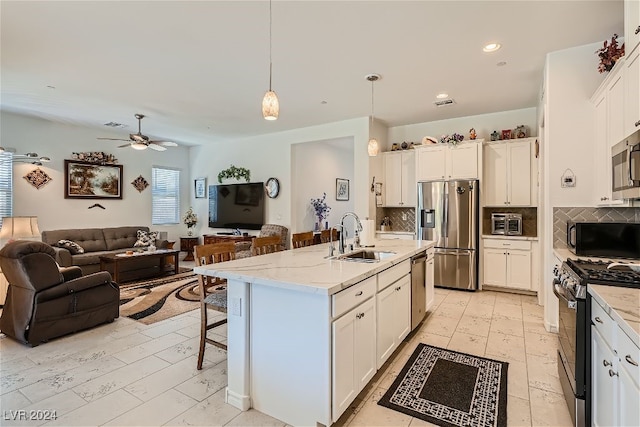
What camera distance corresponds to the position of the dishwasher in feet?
10.3

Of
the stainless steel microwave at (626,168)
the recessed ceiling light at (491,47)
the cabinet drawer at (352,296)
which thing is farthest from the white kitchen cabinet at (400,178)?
the cabinet drawer at (352,296)

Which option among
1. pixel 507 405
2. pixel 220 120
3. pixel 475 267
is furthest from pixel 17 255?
pixel 475 267

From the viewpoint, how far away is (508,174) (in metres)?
5.04

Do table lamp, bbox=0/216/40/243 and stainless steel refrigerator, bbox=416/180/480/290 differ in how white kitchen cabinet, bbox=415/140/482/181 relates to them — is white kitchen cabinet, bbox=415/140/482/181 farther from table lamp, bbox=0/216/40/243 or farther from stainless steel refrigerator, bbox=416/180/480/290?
table lamp, bbox=0/216/40/243

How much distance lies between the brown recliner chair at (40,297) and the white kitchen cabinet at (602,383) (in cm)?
420

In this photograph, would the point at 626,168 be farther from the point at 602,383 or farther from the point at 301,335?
the point at 301,335

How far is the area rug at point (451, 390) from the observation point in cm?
206

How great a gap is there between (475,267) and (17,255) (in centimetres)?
558

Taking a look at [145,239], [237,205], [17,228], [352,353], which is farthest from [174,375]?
[237,205]

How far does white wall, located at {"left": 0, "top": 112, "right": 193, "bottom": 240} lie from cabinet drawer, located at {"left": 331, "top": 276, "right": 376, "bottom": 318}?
6298mm

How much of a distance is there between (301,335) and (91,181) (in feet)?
20.9

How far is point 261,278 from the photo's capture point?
1938mm

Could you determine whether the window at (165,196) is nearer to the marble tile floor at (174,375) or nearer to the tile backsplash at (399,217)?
the marble tile floor at (174,375)

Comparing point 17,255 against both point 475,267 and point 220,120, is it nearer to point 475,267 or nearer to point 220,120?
point 220,120
